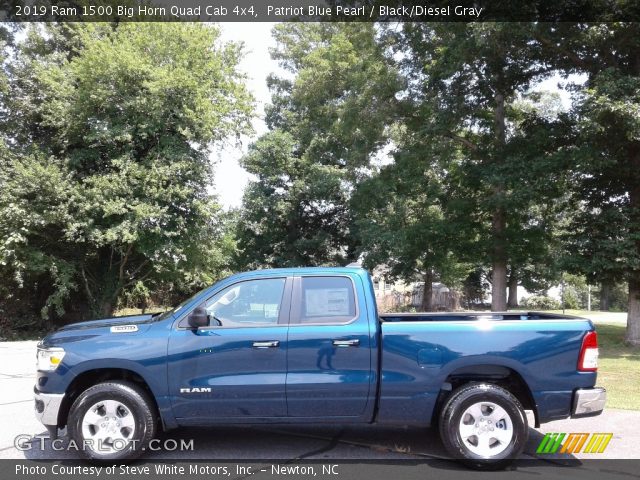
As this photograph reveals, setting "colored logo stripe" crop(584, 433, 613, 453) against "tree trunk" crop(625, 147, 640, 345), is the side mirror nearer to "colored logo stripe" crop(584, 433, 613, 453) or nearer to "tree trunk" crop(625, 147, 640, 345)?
"colored logo stripe" crop(584, 433, 613, 453)

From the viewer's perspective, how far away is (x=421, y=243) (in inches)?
860

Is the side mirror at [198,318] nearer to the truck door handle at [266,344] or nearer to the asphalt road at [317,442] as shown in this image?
the truck door handle at [266,344]

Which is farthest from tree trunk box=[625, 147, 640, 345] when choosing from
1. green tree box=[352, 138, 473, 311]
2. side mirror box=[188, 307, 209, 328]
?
side mirror box=[188, 307, 209, 328]

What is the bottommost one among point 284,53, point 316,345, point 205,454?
point 205,454

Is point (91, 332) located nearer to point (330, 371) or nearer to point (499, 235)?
point (330, 371)

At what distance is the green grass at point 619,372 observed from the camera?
7.96 m

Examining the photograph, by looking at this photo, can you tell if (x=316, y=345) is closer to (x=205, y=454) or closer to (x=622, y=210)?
(x=205, y=454)

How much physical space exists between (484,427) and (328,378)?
154 centimetres

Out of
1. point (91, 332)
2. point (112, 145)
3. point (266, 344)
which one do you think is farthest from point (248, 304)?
point (112, 145)

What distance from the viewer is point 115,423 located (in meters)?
4.94

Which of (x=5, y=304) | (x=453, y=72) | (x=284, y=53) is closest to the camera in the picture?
(x=453, y=72)

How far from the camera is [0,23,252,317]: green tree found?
1809 cm

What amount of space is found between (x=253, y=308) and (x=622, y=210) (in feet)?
49.4

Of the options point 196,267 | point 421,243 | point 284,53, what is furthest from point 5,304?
point 284,53
